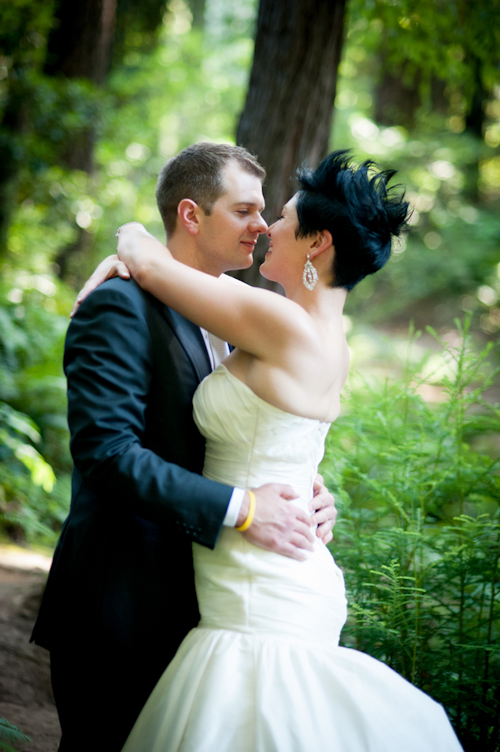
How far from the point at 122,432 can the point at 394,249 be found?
1910mm

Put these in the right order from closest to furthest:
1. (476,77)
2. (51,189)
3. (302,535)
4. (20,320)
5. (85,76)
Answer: (302,535) < (476,77) < (20,320) < (51,189) < (85,76)

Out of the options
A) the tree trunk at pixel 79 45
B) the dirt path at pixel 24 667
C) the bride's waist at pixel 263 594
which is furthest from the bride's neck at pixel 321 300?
the tree trunk at pixel 79 45

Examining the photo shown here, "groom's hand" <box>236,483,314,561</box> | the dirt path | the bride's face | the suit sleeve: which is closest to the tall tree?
the dirt path

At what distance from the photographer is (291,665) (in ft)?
5.74

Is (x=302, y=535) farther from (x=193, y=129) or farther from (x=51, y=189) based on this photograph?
(x=193, y=129)

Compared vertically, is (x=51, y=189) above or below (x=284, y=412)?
above

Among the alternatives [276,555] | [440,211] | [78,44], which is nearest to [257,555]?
[276,555]

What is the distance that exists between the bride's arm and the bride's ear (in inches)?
9.7

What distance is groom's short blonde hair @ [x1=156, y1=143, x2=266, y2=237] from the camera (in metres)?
2.35

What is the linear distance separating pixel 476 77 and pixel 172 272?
452 centimetres

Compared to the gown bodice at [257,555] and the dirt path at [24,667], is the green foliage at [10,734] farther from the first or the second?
the gown bodice at [257,555]

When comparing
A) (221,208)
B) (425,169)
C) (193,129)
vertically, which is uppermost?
(193,129)

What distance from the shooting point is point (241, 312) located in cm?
189

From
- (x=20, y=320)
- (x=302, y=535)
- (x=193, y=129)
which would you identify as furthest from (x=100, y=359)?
(x=193, y=129)
